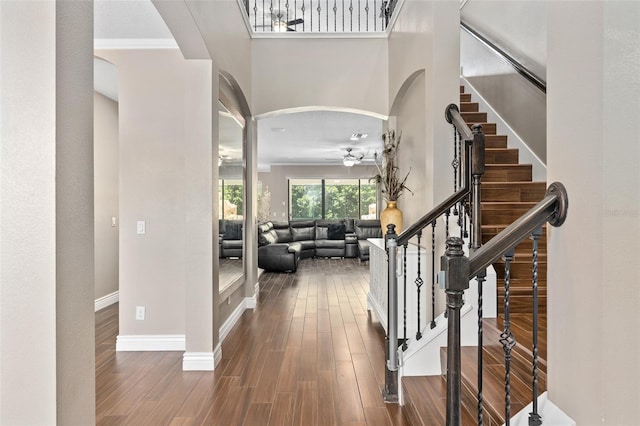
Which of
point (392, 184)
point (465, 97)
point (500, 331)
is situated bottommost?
point (500, 331)

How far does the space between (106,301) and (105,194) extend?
1.42 m

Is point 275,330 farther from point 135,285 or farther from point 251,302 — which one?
point 135,285

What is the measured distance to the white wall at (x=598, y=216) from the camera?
1.18 meters

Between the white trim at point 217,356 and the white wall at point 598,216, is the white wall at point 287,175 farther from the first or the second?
the white wall at point 598,216

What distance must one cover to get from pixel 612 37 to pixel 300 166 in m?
12.5

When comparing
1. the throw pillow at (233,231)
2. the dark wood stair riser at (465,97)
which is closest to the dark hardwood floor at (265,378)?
the throw pillow at (233,231)

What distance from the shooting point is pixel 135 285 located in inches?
150

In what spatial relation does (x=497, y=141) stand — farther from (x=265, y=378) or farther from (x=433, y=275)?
(x=265, y=378)

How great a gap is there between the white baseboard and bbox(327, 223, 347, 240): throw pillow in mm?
5939

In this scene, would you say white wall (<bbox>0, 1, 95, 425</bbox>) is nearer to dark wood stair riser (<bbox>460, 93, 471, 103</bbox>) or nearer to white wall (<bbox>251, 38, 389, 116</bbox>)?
white wall (<bbox>251, 38, 389, 116</bbox>)

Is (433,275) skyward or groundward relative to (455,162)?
groundward

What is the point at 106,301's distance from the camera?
523 cm

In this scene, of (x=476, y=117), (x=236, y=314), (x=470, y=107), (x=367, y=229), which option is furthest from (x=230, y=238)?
(x=367, y=229)

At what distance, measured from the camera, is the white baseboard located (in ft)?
13.2
